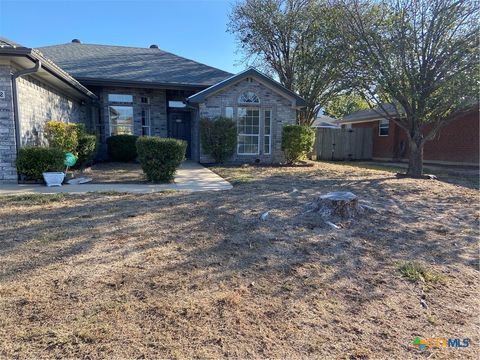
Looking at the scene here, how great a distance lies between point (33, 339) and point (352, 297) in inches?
99.9

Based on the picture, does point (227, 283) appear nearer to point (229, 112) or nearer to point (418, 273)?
point (418, 273)

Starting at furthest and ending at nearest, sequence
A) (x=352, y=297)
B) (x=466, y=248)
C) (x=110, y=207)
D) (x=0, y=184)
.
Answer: (x=0, y=184) < (x=110, y=207) < (x=466, y=248) < (x=352, y=297)

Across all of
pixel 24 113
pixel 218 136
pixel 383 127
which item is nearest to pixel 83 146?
pixel 24 113

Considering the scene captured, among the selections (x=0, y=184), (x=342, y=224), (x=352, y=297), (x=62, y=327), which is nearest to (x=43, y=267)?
(x=62, y=327)

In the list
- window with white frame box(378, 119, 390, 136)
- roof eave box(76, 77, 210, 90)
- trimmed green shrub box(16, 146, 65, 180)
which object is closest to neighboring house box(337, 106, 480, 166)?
window with white frame box(378, 119, 390, 136)

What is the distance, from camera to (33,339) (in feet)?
7.39

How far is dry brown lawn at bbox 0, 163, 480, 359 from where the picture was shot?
231cm

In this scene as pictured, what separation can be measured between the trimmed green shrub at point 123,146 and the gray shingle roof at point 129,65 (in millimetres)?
2324

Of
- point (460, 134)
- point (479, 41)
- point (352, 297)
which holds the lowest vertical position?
point (352, 297)

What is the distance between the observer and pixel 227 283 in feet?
10.3

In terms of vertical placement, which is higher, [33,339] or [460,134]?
[460,134]

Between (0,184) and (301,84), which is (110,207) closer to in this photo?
(0,184)

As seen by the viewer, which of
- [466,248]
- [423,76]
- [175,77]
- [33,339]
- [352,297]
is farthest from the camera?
[175,77]

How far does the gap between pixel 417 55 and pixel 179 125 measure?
33.3 feet
